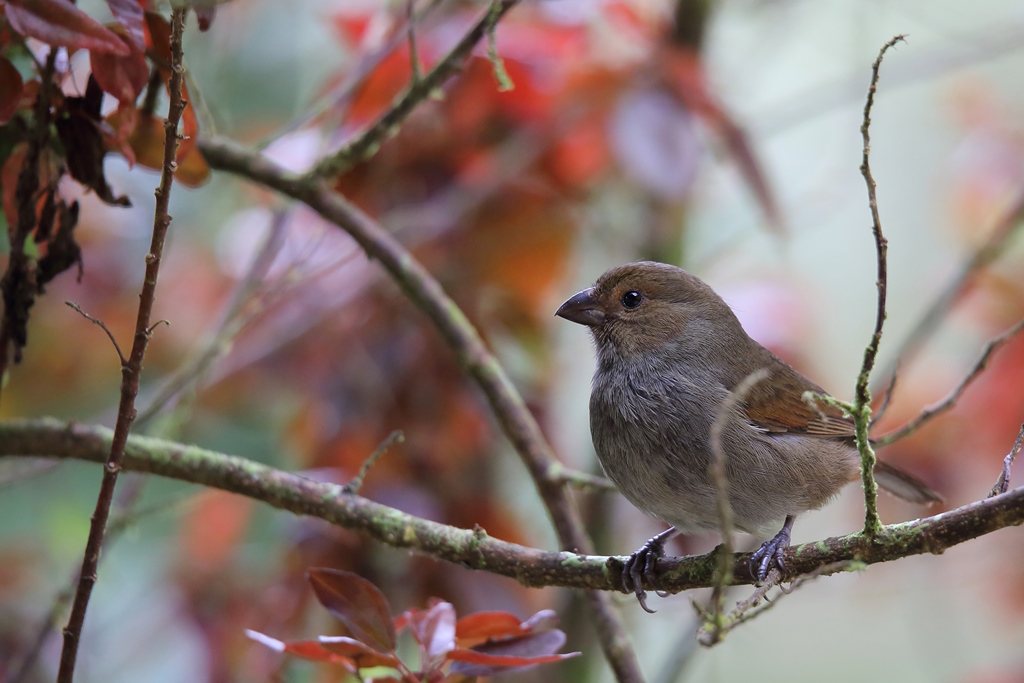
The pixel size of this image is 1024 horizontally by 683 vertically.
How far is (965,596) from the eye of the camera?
6.80 meters

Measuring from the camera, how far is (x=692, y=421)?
241 cm

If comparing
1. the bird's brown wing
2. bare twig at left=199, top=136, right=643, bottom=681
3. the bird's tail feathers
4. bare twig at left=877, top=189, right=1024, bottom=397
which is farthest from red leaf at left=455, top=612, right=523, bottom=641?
bare twig at left=877, top=189, right=1024, bottom=397

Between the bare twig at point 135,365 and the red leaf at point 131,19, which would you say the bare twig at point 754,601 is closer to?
the bare twig at point 135,365

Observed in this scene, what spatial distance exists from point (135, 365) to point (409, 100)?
1137 millimetres

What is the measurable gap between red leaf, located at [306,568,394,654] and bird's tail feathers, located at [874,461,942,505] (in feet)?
5.42

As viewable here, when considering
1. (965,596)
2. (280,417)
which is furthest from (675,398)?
(965,596)

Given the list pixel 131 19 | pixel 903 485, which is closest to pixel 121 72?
pixel 131 19

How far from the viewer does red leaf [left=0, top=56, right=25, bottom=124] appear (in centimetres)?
179

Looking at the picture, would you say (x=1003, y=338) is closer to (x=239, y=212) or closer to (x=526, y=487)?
(x=526, y=487)

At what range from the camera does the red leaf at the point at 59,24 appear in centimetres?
166

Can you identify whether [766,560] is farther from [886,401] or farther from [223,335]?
[223,335]

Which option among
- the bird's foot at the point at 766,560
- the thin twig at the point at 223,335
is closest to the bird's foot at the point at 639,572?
the bird's foot at the point at 766,560

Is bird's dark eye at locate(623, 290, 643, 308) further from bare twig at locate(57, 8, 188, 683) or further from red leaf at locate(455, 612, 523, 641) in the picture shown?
bare twig at locate(57, 8, 188, 683)

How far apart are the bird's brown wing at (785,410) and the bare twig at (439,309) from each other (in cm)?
57
